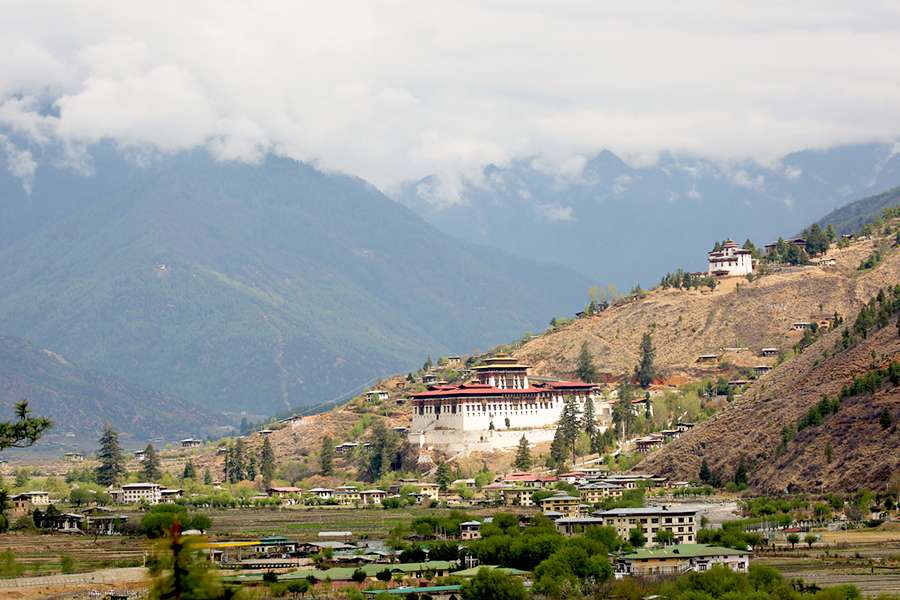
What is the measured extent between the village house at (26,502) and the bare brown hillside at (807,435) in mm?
55876

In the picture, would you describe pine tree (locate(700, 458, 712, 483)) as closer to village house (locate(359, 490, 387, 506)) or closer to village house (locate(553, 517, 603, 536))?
village house (locate(359, 490, 387, 506))

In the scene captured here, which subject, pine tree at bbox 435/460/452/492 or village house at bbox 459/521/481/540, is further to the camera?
pine tree at bbox 435/460/452/492

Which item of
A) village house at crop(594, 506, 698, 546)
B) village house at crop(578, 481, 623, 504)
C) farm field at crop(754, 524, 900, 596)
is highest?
village house at crop(578, 481, 623, 504)

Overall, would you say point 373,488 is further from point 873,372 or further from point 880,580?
point 880,580

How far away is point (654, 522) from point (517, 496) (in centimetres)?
4179

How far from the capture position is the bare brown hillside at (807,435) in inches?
5940

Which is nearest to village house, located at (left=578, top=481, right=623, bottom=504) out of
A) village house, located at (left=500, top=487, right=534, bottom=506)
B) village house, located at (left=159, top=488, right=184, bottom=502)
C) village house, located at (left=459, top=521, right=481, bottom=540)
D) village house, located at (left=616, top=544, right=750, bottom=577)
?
village house, located at (left=500, top=487, right=534, bottom=506)

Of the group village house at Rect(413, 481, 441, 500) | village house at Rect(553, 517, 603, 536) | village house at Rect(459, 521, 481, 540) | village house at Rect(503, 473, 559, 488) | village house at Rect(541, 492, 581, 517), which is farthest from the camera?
village house at Rect(413, 481, 441, 500)

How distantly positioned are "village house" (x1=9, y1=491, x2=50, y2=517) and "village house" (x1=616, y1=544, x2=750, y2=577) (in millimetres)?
64111

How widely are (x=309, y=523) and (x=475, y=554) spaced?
4070cm

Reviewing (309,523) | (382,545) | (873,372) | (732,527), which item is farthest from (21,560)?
(873,372)

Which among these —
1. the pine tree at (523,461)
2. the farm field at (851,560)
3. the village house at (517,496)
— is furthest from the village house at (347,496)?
the farm field at (851,560)

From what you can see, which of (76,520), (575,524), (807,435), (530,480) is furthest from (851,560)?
(76,520)

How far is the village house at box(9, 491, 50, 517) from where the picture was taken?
172m
